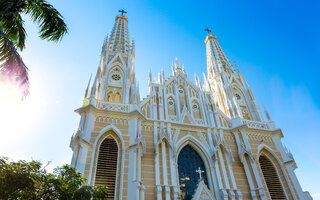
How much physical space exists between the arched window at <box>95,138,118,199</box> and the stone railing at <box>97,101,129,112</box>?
7.32ft

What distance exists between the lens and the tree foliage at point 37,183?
6551 millimetres

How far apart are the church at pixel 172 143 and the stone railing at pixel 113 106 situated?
7 cm

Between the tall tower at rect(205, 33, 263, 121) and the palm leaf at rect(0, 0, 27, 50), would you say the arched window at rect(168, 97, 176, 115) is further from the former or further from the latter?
the palm leaf at rect(0, 0, 27, 50)

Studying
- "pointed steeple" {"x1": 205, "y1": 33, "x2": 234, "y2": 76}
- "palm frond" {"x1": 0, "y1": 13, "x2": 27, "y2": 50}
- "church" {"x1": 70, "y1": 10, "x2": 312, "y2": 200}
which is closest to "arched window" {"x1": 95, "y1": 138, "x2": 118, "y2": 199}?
"church" {"x1": 70, "y1": 10, "x2": 312, "y2": 200}

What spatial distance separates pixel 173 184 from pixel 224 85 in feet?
39.0

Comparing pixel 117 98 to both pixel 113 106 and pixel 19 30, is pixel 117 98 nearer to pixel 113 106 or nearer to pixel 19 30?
pixel 113 106

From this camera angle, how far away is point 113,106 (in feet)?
49.4

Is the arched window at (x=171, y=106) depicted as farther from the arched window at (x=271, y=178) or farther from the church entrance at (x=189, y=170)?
the arched window at (x=271, y=178)

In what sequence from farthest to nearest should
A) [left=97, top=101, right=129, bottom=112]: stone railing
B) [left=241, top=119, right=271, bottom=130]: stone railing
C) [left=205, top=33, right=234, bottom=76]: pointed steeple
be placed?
[left=205, top=33, right=234, bottom=76]: pointed steeple, [left=241, top=119, right=271, bottom=130]: stone railing, [left=97, top=101, right=129, bottom=112]: stone railing

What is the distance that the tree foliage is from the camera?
6551 millimetres

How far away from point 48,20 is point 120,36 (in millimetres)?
15344

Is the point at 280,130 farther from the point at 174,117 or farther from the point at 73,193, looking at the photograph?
the point at 73,193

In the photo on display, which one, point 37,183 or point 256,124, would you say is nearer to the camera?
point 37,183

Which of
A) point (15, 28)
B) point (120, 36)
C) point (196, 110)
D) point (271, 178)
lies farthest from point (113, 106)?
point (271, 178)
